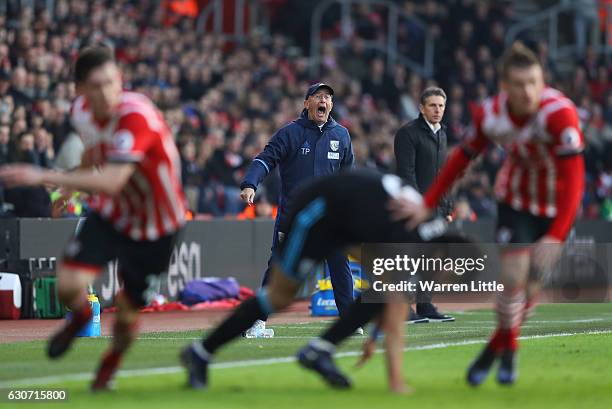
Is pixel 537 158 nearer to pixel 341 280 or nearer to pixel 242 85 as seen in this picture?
pixel 341 280

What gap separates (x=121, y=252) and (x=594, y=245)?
15871mm

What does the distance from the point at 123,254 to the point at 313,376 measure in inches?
64.1

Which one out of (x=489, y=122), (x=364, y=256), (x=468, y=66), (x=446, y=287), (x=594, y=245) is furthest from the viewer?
(x=468, y=66)

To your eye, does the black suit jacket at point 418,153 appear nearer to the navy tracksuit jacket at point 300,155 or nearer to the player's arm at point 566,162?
the navy tracksuit jacket at point 300,155

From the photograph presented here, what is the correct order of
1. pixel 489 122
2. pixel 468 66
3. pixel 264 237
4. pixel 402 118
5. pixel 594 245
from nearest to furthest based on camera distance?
pixel 489 122
pixel 264 237
pixel 594 245
pixel 402 118
pixel 468 66

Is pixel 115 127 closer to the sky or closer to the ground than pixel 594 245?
closer to the sky

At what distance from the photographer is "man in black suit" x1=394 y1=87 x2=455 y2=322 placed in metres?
14.7

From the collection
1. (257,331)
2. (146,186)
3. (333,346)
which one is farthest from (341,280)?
(146,186)

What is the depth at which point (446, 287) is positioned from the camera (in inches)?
746

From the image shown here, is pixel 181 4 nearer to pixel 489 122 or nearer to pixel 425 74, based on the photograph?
pixel 425 74

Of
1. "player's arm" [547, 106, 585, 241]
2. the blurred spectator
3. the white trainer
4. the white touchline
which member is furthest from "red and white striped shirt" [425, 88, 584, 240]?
the blurred spectator

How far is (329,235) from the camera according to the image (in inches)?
326

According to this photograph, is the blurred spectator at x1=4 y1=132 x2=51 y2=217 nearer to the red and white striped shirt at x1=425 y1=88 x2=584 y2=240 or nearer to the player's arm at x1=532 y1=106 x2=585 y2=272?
the red and white striped shirt at x1=425 y1=88 x2=584 y2=240

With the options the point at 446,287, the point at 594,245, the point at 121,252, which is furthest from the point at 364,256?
the point at 594,245
